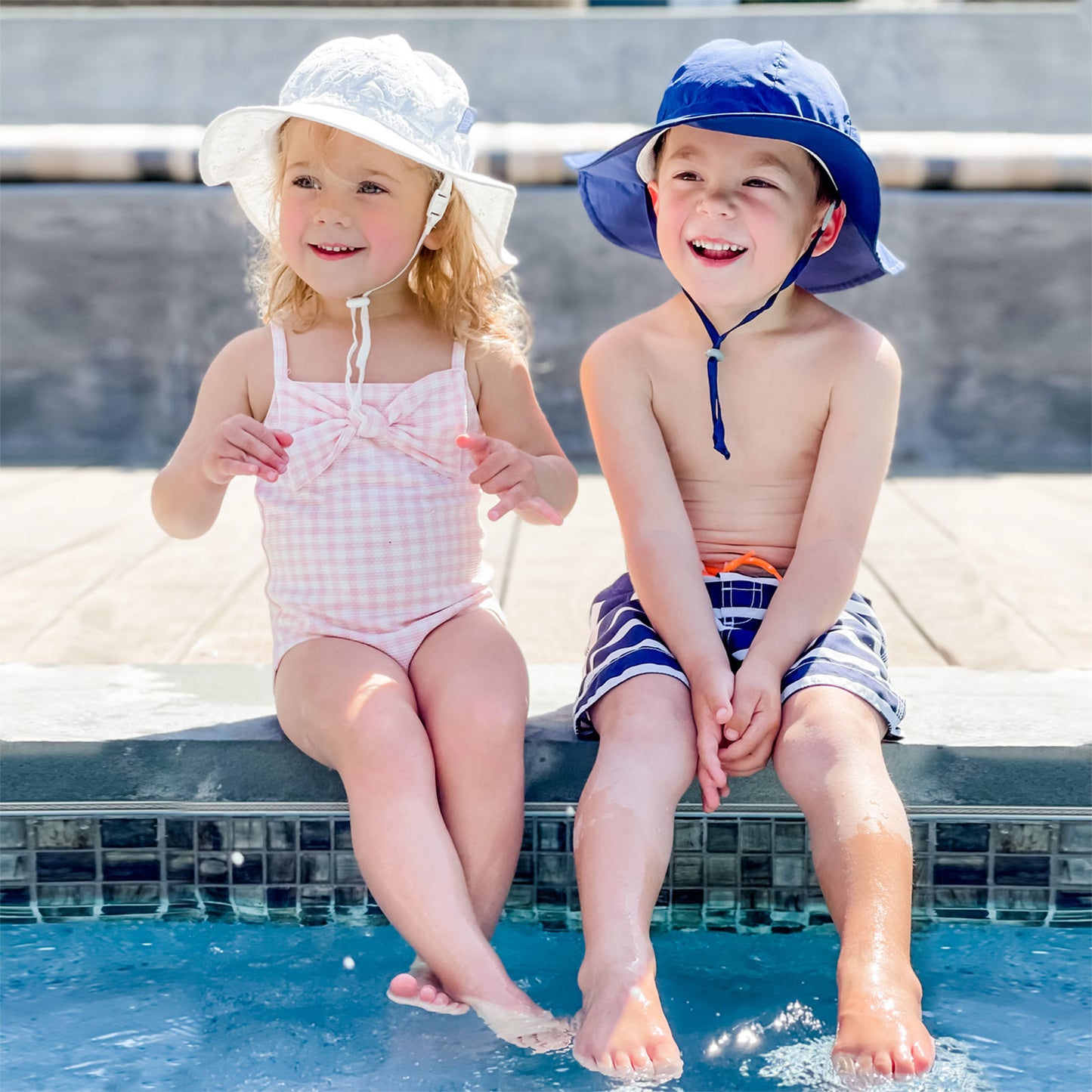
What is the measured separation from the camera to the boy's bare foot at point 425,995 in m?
1.70

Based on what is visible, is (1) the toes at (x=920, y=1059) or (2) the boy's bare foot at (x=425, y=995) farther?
(2) the boy's bare foot at (x=425, y=995)

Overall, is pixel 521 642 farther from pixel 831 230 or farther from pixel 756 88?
→ pixel 756 88

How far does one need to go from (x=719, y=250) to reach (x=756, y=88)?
0.23 m

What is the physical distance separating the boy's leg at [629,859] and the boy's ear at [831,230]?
72 cm

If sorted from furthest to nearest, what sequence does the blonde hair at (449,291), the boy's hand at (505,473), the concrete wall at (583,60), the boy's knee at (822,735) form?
1. the concrete wall at (583,60)
2. the blonde hair at (449,291)
3. the boy's hand at (505,473)
4. the boy's knee at (822,735)

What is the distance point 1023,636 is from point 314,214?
67.9 inches

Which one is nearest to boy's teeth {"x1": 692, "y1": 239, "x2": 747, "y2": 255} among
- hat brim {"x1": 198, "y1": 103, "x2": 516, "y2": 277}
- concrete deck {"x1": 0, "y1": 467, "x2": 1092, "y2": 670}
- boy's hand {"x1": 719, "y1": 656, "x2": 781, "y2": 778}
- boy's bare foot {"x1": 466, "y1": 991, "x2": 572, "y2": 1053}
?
hat brim {"x1": 198, "y1": 103, "x2": 516, "y2": 277}

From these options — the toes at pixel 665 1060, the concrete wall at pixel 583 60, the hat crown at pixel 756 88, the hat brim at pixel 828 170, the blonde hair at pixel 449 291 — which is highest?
the concrete wall at pixel 583 60

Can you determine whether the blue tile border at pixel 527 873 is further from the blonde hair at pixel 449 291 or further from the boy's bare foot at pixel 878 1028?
the blonde hair at pixel 449 291

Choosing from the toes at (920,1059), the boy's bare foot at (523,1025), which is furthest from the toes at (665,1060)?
the toes at (920,1059)

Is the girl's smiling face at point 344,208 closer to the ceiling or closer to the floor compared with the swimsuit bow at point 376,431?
closer to the ceiling

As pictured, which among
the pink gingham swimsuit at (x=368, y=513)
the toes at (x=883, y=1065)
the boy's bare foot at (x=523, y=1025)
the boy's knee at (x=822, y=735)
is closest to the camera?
the toes at (x=883, y=1065)

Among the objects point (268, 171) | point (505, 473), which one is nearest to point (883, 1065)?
point (505, 473)

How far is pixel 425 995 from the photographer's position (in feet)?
5.56
